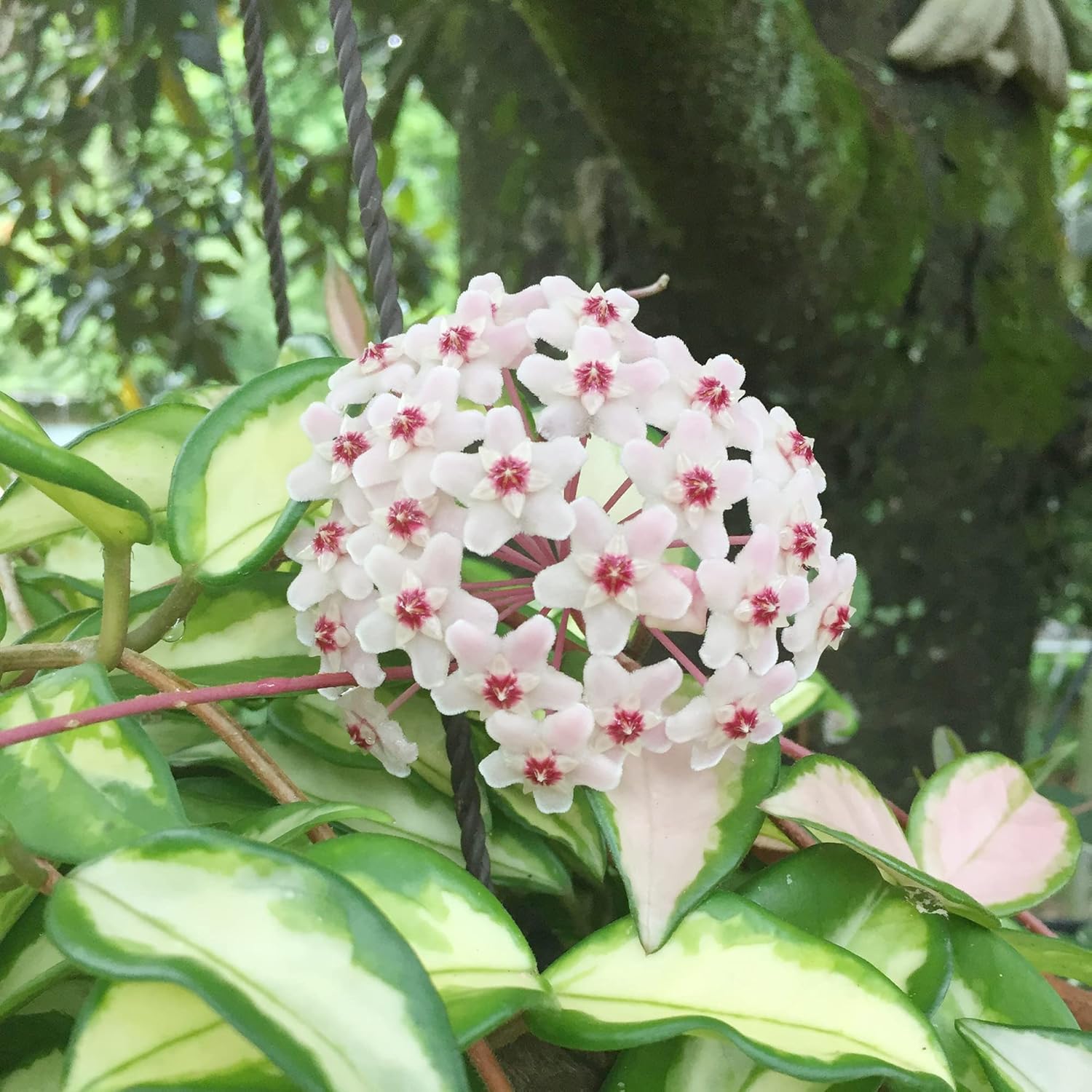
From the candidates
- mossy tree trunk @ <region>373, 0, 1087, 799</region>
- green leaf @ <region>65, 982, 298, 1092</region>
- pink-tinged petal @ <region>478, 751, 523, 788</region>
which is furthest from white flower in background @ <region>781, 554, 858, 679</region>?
mossy tree trunk @ <region>373, 0, 1087, 799</region>

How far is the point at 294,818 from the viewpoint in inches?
10.9

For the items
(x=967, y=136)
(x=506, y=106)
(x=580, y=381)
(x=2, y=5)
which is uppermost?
(x=2, y=5)

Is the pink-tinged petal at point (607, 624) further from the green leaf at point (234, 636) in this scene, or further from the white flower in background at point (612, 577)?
the green leaf at point (234, 636)

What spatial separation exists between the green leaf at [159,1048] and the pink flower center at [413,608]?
0.12 m

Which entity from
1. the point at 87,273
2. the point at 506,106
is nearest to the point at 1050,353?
the point at 506,106

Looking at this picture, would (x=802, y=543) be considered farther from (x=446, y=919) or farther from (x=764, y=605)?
(x=446, y=919)

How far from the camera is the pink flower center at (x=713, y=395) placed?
1.06ft

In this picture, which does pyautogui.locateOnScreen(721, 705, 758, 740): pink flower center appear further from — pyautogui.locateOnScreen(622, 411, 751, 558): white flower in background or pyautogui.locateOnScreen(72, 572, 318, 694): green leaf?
pyautogui.locateOnScreen(72, 572, 318, 694): green leaf

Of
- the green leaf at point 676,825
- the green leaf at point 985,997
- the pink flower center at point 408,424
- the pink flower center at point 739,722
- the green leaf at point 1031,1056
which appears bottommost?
the green leaf at point 985,997

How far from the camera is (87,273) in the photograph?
1415 mm

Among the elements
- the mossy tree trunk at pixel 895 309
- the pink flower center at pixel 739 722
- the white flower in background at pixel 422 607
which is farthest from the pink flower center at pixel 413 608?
the mossy tree trunk at pixel 895 309

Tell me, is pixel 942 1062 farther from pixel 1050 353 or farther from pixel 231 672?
pixel 1050 353

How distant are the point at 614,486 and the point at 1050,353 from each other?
2.19 ft

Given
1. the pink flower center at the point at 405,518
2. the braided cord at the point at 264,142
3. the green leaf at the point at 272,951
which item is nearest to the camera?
the green leaf at the point at 272,951
